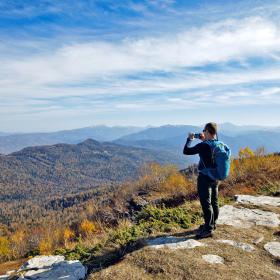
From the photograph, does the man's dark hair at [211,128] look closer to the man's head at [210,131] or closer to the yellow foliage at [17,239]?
the man's head at [210,131]

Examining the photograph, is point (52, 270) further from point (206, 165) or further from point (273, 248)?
point (273, 248)

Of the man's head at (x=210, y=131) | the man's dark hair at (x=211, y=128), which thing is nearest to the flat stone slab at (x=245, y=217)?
the man's head at (x=210, y=131)

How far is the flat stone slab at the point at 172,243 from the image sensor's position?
7.99m

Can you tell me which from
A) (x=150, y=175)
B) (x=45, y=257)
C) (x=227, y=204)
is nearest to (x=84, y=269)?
(x=45, y=257)

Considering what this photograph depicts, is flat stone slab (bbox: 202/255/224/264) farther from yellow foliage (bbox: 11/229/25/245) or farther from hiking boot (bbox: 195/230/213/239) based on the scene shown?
yellow foliage (bbox: 11/229/25/245)

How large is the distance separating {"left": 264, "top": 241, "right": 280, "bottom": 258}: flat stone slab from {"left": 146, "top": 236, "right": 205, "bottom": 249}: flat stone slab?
1.60 meters

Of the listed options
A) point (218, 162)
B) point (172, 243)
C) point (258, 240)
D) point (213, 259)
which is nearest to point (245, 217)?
point (258, 240)

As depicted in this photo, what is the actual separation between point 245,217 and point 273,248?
2.73m

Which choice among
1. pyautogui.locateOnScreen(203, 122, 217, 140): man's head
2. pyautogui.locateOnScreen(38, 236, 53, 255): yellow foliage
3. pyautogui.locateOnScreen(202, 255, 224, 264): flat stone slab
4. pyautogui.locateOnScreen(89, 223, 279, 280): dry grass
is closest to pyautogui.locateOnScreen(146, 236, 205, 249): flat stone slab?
Result: pyautogui.locateOnScreen(89, 223, 279, 280): dry grass

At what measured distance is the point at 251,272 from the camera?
6656mm

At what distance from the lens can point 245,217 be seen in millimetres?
10844

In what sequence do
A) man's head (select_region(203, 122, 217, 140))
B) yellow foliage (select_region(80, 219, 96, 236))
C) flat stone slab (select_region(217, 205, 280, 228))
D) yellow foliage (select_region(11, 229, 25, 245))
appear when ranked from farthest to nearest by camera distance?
1. yellow foliage (select_region(11, 229, 25, 245))
2. yellow foliage (select_region(80, 219, 96, 236))
3. flat stone slab (select_region(217, 205, 280, 228))
4. man's head (select_region(203, 122, 217, 140))

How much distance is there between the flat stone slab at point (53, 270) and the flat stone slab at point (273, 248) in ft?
14.4

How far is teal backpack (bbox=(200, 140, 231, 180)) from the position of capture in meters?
8.55
